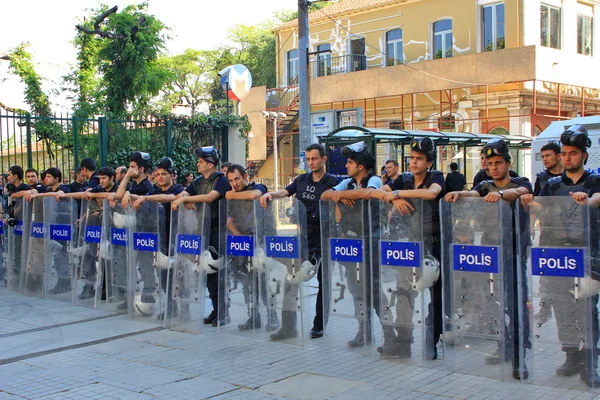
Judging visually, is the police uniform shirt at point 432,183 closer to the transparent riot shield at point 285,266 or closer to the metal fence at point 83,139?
the transparent riot shield at point 285,266

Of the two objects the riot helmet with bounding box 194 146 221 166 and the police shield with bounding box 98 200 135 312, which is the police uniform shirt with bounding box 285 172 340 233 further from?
the police shield with bounding box 98 200 135 312

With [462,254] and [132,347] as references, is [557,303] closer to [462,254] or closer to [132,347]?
[462,254]

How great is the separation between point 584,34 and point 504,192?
25.1 meters

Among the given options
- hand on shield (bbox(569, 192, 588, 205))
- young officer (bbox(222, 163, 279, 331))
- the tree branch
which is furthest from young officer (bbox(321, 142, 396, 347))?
the tree branch

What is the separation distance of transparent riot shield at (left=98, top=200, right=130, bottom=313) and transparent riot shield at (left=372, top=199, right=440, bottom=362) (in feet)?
11.9

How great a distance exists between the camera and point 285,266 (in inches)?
273

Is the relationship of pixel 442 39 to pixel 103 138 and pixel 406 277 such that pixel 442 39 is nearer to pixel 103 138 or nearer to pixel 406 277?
pixel 103 138

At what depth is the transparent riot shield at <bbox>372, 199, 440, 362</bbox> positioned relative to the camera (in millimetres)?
5934

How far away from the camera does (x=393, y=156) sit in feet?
61.5

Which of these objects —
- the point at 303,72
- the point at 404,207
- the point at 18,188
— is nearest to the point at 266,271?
the point at 404,207

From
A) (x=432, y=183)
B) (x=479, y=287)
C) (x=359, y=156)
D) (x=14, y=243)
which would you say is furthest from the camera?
(x=14, y=243)

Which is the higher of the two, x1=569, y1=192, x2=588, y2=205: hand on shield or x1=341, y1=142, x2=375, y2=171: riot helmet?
x1=341, y1=142, x2=375, y2=171: riot helmet

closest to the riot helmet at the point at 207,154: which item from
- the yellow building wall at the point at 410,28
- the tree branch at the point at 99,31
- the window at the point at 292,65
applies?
the tree branch at the point at 99,31

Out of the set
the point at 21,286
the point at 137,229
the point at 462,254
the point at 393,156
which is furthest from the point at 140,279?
the point at 393,156
